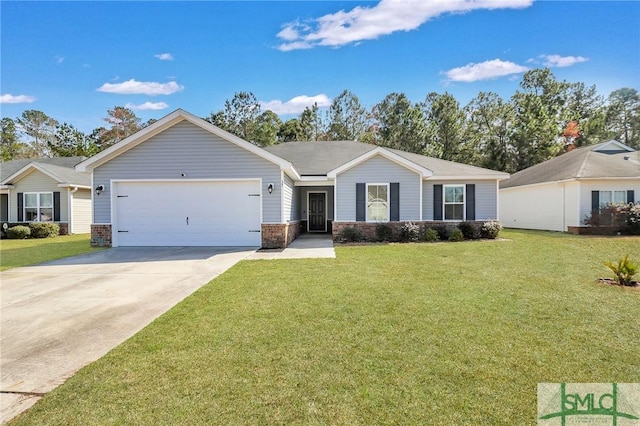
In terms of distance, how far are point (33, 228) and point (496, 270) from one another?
21.5 metres

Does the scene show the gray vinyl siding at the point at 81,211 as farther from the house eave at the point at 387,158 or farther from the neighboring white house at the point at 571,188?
the neighboring white house at the point at 571,188

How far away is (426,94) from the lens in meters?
31.4

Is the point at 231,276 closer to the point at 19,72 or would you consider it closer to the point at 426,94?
the point at 19,72

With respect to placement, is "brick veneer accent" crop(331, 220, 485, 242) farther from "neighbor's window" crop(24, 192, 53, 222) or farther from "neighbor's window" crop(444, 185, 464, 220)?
"neighbor's window" crop(24, 192, 53, 222)

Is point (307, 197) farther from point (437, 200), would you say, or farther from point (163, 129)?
point (163, 129)

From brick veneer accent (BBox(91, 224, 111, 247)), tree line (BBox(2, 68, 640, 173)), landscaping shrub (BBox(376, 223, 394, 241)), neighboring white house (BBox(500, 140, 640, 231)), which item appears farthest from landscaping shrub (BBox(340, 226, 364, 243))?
tree line (BBox(2, 68, 640, 173))

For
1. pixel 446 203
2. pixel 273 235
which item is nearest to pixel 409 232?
pixel 446 203

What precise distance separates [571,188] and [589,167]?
64.0 inches

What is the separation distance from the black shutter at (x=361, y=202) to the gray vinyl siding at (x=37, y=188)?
54.0 feet

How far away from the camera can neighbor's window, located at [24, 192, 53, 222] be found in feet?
61.7

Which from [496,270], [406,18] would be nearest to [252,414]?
[496,270]

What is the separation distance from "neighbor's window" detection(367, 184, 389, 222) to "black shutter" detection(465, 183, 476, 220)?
3.73 meters

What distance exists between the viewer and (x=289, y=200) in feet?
46.1

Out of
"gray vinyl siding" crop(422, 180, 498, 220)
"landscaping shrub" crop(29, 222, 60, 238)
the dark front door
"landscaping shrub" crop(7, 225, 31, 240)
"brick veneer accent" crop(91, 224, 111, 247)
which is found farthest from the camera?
the dark front door
